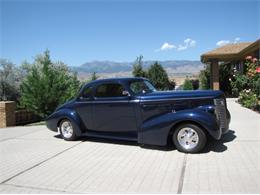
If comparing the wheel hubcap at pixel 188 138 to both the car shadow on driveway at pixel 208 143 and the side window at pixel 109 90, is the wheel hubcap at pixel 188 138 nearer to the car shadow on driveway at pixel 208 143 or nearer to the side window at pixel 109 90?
the car shadow on driveway at pixel 208 143

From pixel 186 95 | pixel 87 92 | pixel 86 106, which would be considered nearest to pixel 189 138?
pixel 186 95

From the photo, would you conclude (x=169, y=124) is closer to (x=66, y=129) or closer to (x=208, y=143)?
(x=208, y=143)

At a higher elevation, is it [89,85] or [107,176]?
[89,85]

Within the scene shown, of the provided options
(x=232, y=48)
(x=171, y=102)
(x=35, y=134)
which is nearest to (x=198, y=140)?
(x=171, y=102)

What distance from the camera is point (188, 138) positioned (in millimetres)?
6773

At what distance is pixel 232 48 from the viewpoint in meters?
23.7

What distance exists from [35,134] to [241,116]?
703cm

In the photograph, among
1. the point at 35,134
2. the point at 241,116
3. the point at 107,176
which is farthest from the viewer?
the point at 241,116

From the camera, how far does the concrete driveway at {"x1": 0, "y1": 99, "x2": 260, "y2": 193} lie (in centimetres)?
497

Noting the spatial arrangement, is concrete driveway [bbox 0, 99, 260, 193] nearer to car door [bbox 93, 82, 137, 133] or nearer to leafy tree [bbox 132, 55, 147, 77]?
car door [bbox 93, 82, 137, 133]

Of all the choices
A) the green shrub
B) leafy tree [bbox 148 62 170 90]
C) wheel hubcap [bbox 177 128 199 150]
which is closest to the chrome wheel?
wheel hubcap [bbox 177 128 199 150]

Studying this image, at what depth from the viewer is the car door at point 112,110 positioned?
757 centimetres

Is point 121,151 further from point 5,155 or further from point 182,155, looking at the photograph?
point 5,155

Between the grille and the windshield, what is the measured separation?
181 centimetres
